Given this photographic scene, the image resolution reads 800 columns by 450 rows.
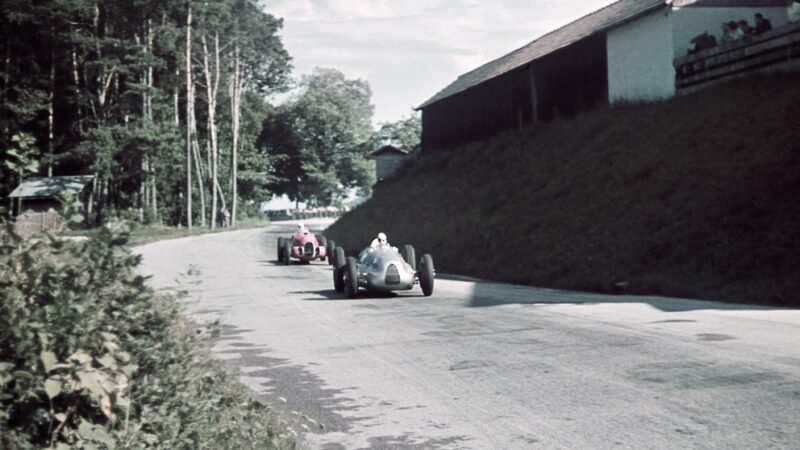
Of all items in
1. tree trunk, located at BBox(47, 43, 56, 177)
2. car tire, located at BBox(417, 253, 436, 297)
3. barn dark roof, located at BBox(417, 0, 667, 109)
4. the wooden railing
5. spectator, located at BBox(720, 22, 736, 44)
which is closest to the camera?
car tire, located at BBox(417, 253, 436, 297)

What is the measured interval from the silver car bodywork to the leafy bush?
9.38 meters

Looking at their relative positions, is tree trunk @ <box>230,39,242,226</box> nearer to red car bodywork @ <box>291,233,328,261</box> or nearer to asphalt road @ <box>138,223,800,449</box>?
red car bodywork @ <box>291,233,328,261</box>

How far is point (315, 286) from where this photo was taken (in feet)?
58.0

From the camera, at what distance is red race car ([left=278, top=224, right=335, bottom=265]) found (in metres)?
25.1

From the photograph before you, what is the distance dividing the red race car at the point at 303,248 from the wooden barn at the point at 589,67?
1212 centimetres

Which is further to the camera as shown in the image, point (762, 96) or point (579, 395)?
point (762, 96)

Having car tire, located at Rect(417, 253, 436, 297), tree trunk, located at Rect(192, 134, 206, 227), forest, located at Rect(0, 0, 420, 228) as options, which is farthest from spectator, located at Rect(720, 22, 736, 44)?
tree trunk, located at Rect(192, 134, 206, 227)

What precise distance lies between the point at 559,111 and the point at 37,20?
36.6m

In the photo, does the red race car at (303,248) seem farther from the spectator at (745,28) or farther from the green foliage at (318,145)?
the green foliage at (318,145)

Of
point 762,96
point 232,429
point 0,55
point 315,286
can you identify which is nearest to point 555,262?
point 315,286

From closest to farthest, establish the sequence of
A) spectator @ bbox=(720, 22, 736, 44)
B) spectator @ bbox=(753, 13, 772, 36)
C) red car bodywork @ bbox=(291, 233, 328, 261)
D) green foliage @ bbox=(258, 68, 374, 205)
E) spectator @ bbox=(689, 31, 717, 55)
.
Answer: spectator @ bbox=(753, 13, 772, 36), spectator @ bbox=(720, 22, 736, 44), spectator @ bbox=(689, 31, 717, 55), red car bodywork @ bbox=(291, 233, 328, 261), green foliage @ bbox=(258, 68, 374, 205)

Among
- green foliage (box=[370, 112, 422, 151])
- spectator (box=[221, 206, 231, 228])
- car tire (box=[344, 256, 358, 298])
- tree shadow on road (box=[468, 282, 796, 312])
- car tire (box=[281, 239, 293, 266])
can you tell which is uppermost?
green foliage (box=[370, 112, 422, 151])

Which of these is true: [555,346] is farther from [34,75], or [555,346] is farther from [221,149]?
[221,149]

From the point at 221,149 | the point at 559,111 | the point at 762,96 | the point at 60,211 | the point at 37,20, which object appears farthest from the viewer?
the point at 221,149
